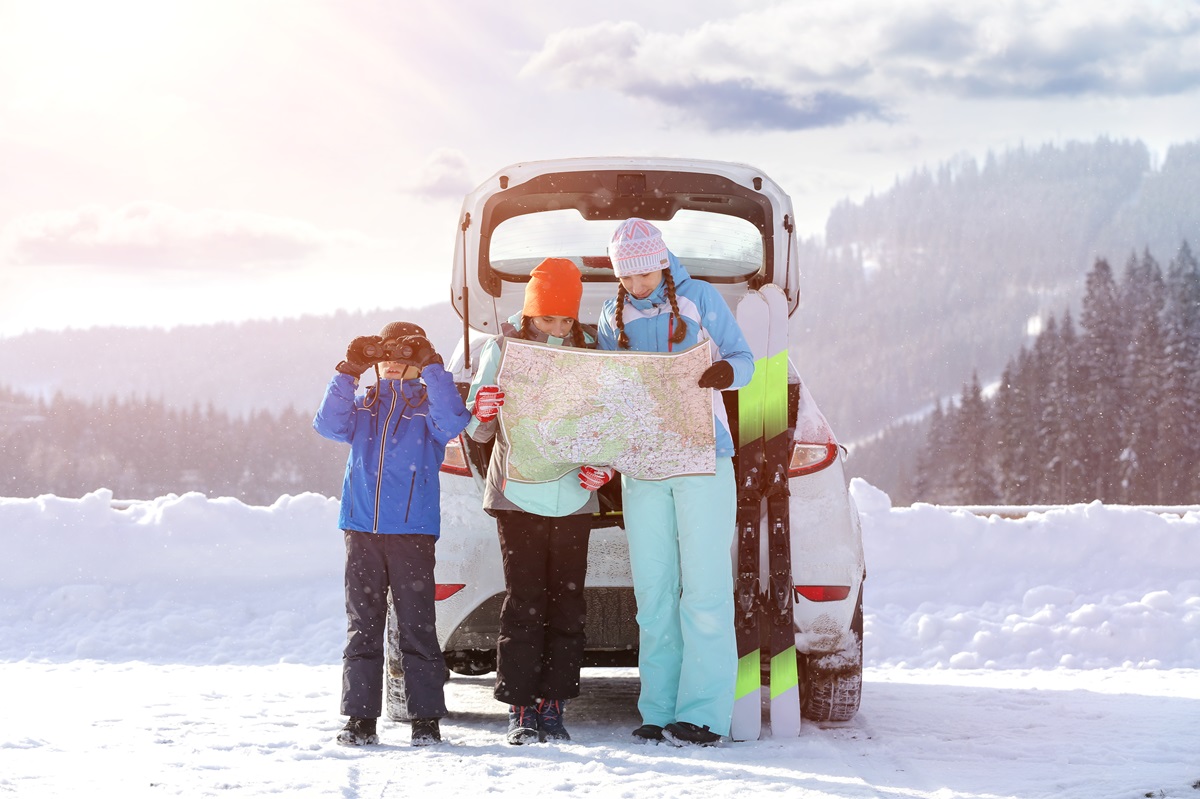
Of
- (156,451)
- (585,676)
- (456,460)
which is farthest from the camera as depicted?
(156,451)

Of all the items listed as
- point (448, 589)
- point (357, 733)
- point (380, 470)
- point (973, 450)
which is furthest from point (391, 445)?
point (973, 450)

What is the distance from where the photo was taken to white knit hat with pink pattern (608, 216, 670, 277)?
5.02 metres

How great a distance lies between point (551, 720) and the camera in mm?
5016

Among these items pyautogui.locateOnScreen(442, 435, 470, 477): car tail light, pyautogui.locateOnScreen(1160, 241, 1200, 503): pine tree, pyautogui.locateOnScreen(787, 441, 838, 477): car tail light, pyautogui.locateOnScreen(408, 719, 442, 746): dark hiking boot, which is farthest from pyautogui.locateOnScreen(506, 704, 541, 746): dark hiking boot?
pyautogui.locateOnScreen(1160, 241, 1200, 503): pine tree

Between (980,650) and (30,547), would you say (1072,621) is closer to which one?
(980,650)

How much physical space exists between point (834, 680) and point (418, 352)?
2250mm

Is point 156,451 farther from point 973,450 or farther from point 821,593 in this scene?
point 821,593

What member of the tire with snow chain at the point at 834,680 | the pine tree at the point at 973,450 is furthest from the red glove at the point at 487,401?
the pine tree at the point at 973,450

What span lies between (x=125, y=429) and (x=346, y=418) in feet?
391

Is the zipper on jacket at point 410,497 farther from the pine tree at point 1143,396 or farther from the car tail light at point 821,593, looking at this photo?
the pine tree at point 1143,396

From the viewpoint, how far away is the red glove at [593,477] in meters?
4.99

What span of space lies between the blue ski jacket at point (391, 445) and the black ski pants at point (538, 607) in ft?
1.14

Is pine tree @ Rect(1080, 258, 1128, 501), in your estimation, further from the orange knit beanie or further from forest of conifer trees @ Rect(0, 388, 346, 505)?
forest of conifer trees @ Rect(0, 388, 346, 505)

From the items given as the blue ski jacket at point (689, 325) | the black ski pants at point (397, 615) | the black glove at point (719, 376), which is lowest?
the black ski pants at point (397, 615)
